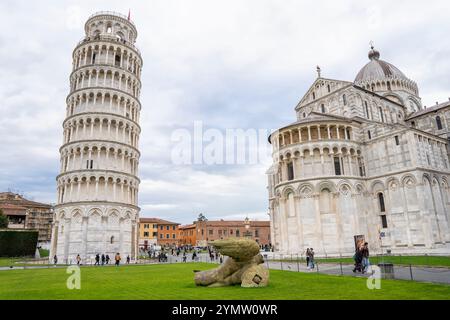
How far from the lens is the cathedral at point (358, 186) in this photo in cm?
3444

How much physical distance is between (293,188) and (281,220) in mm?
4306

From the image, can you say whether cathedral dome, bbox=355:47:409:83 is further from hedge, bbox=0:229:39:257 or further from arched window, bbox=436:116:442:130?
hedge, bbox=0:229:39:257

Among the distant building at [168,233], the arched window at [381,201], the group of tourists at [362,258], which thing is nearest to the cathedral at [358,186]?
the arched window at [381,201]

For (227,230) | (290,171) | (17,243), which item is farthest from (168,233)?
(290,171)

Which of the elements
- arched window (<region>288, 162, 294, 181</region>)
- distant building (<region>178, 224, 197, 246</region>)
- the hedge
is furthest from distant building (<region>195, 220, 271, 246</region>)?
arched window (<region>288, 162, 294, 181</region>)

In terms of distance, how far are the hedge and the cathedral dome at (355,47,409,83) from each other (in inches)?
2374

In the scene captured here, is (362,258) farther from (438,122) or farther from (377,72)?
(377,72)

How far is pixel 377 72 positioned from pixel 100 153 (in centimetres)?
4658

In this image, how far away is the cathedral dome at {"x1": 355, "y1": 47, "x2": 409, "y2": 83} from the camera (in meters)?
55.0

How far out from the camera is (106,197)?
39.1 meters

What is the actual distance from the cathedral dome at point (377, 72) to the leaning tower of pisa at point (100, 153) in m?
38.2

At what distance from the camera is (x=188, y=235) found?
104 metres

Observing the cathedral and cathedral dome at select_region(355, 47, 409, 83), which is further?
cathedral dome at select_region(355, 47, 409, 83)
